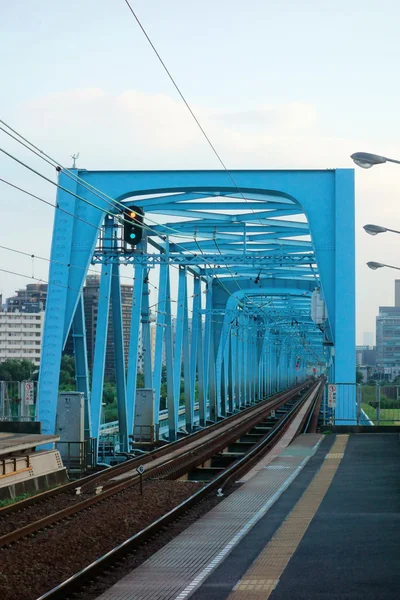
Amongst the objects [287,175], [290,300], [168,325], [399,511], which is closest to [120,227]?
[287,175]

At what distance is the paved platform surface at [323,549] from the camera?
8.32m

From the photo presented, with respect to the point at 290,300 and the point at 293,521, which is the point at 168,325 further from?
the point at 290,300

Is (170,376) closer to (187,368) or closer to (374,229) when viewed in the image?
(187,368)

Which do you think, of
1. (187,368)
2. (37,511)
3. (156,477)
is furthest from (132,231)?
(187,368)

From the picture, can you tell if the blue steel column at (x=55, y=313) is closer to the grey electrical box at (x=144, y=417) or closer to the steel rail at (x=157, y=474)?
the steel rail at (x=157, y=474)

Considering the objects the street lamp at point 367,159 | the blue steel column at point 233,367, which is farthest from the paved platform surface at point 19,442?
the blue steel column at point 233,367

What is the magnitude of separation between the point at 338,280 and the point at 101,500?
44.3ft

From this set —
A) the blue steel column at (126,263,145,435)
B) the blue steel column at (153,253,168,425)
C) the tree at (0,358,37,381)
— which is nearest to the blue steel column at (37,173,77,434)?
the blue steel column at (126,263,145,435)

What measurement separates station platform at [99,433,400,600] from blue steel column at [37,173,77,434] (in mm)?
8115

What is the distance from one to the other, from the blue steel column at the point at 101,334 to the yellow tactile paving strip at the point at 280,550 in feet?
34.2

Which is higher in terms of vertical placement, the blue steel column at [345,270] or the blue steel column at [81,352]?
the blue steel column at [345,270]

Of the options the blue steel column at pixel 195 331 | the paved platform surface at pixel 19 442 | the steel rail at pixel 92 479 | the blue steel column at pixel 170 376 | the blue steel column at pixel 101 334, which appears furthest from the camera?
the blue steel column at pixel 195 331

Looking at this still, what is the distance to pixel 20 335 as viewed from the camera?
6718 inches

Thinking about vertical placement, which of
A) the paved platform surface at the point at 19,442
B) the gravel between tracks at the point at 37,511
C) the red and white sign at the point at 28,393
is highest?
the red and white sign at the point at 28,393
